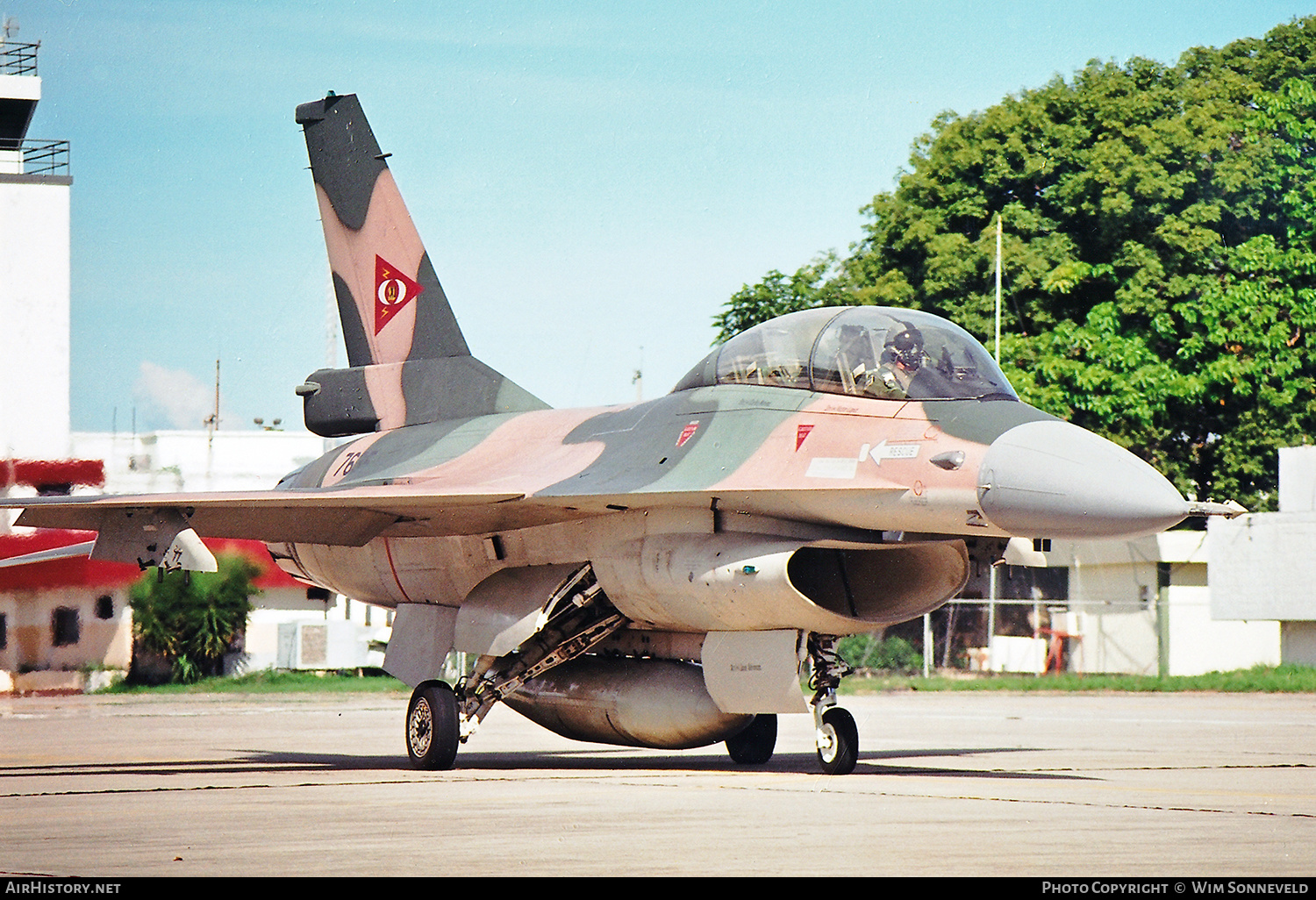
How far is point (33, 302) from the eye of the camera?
31875 mm

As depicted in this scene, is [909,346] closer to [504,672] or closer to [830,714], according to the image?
[830,714]

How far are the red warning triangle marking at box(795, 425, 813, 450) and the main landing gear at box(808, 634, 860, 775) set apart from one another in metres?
1.45

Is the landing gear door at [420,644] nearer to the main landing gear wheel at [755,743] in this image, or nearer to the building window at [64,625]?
the main landing gear wheel at [755,743]

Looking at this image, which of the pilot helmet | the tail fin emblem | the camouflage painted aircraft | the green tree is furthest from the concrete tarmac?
the green tree

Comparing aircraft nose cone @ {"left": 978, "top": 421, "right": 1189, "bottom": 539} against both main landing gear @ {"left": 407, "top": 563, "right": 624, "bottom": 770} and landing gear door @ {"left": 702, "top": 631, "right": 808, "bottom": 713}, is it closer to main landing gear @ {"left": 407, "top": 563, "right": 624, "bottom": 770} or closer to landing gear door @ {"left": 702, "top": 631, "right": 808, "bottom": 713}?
landing gear door @ {"left": 702, "top": 631, "right": 808, "bottom": 713}

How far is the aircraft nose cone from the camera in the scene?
9.85 m

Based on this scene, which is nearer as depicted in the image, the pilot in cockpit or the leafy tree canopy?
the pilot in cockpit

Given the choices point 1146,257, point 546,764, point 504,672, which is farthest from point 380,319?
point 1146,257

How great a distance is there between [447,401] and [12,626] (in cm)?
1153

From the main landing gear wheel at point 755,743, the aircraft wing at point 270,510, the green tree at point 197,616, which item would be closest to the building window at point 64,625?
the green tree at point 197,616

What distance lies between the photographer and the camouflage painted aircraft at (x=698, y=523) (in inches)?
418

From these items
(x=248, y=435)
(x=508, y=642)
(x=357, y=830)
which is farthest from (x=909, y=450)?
(x=248, y=435)

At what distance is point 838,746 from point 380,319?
23.2 ft
